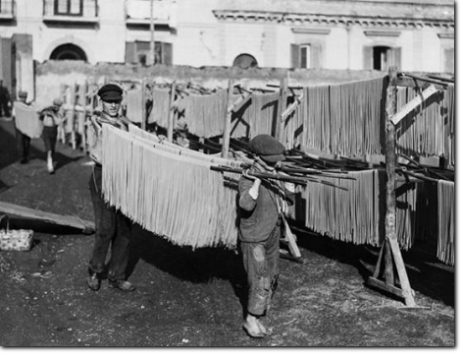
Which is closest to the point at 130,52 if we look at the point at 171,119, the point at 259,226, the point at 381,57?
the point at 381,57

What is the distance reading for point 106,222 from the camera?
527cm

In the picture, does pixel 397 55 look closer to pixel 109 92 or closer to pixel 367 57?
pixel 367 57

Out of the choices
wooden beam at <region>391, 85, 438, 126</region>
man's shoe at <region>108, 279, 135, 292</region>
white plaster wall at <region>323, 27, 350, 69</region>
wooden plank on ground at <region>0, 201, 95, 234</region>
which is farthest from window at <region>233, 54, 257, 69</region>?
man's shoe at <region>108, 279, 135, 292</region>

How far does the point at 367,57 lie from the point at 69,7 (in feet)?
44.3

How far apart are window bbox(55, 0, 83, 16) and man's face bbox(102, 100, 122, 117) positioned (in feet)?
70.0

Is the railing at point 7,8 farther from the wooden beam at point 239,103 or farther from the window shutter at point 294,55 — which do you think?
the wooden beam at point 239,103

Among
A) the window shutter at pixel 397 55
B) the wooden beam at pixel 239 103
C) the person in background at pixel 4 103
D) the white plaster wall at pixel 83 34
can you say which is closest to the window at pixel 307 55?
the window shutter at pixel 397 55

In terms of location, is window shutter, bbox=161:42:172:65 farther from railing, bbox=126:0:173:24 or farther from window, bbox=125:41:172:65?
railing, bbox=126:0:173:24

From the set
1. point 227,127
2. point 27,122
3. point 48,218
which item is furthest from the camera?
point 27,122

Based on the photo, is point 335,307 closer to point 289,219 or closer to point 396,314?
point 396,314

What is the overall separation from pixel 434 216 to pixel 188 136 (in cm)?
670

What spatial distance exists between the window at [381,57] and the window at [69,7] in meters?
12.9

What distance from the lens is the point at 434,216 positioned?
5066 mm

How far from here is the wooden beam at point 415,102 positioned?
16.9 ft
